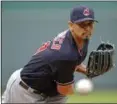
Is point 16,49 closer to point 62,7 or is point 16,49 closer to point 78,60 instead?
point 62,7

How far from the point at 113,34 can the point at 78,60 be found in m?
4.11

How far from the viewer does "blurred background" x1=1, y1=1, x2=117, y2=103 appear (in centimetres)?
719

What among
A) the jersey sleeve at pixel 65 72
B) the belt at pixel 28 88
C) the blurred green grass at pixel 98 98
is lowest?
the blurred green grass at pixel 98 98

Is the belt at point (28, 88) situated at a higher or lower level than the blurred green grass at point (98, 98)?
higher

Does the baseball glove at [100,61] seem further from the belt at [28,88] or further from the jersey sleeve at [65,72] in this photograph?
the belt at [28,88]

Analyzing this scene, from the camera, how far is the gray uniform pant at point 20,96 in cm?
337

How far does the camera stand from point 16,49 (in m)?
7.36

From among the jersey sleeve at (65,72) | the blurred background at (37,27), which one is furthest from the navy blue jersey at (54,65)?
the blurred background at (37,27)

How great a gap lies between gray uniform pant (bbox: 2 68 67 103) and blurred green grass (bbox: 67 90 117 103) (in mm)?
3042

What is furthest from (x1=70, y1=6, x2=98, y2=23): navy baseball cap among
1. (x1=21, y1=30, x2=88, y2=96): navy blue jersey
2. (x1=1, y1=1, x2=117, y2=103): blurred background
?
(x1=1, y1=1, x2=117, y2=103): blurred background

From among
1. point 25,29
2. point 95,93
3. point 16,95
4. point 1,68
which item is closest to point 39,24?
point 25,29

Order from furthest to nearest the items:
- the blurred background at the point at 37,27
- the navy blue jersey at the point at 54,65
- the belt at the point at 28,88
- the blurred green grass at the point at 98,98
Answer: the blurred background at the point at 37,27 < the blurred green grass at the point at 98,98 < the belt at the point at 28,88 < the navy blue jersey at the point at 54,65

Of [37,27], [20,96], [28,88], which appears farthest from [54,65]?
[37,27]

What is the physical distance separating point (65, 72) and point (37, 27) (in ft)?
13.7
